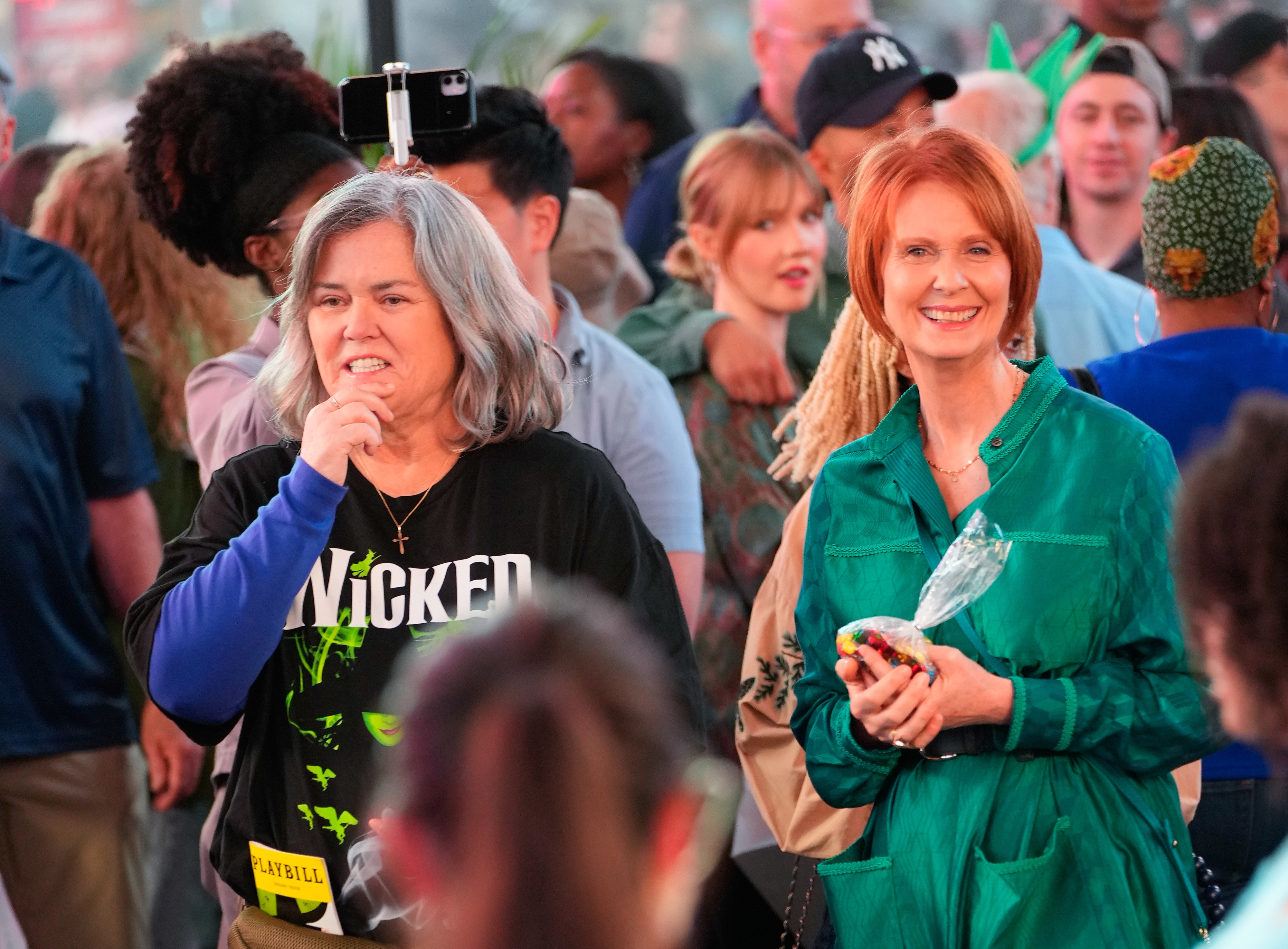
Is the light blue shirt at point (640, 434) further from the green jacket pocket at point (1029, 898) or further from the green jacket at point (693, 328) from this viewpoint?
the green jacket pocket at point (1029, 898)

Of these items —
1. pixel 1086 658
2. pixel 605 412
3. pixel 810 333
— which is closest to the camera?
pixel 1086 658

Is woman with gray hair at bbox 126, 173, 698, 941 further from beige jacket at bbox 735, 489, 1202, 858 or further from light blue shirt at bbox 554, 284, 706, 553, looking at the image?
light blue shirt at bbox 554, 284, 706, 553

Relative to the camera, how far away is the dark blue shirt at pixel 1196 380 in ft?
8.68

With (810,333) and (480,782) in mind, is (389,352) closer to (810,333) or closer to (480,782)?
(480,782)

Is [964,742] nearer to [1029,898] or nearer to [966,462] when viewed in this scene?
[1029,898]

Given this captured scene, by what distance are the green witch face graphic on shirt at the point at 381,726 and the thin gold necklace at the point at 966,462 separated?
2.73 feet

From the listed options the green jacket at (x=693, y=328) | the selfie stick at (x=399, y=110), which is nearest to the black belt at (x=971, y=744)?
the selfie stick at (x=399, y=110)

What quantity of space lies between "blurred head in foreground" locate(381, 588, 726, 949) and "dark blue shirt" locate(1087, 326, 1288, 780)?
5.86ft

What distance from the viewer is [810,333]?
399 centimetres

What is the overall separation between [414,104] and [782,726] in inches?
52.6

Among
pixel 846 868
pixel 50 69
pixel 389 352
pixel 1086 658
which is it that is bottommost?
pixel 846 868

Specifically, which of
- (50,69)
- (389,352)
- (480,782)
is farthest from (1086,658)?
(50,69)

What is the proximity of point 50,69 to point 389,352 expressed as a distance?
11.0ft

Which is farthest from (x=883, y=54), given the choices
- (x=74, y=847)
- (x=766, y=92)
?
(x=74, y=847)
